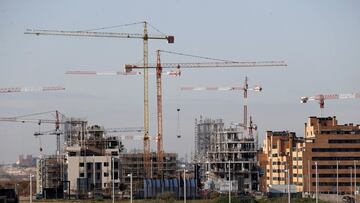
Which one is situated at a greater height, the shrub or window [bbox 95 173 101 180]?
window [bbox 95 173 101 180]

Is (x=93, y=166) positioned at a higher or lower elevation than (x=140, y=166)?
higher

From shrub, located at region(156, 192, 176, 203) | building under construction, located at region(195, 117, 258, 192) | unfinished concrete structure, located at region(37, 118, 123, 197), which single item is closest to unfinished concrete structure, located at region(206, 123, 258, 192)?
building under construction, located at region(195, 117, 258, 192)

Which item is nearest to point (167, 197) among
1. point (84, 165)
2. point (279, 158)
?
point (84, 165)

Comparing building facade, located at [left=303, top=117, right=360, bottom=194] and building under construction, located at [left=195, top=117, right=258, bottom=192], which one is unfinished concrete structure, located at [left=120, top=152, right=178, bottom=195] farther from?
building facade, located at [left=303, top=117, right=360, bottom=194]

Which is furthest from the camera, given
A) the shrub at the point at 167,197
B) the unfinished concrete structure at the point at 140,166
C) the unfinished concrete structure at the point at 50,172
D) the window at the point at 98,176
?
the unfinished concrete structure at the point at 50,172

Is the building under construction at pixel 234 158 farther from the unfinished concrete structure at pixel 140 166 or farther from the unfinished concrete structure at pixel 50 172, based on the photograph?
the unfinished concrete structure at pixel 50 172

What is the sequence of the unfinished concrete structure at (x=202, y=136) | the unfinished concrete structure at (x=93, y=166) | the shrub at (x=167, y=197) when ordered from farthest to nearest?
the unfinished concrete structure at (x=202, y=136) < the unfinished concrete structure at (x=93, y=166) < the shrub at (x=167, y=197)

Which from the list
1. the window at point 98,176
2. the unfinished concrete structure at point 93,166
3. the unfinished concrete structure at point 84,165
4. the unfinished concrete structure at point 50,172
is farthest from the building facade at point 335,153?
the unfinished concrete structure at point 50,172

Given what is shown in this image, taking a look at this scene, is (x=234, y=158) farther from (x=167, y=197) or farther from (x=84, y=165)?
(x=167, y=197)

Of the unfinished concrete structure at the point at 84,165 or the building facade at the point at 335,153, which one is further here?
the building facade at the point at 335,153

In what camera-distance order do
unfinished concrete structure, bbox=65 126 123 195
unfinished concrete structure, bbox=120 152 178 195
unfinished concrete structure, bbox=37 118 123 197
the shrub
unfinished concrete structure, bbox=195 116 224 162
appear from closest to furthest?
the shrub < unfinished concrete structure, bbox=37 118 123 197 < unfinished concrete structure, bbox=65 126 123 195 < unfinished concrete structure, bbox=120 152 178 195 < unfinished concrete structure, bbox=195 116 224 162

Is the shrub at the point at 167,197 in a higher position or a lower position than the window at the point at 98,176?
lower

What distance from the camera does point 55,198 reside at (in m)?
83.9

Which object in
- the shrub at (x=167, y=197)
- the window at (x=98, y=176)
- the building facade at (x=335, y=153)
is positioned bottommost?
the shrub at (x=167, y=197)
